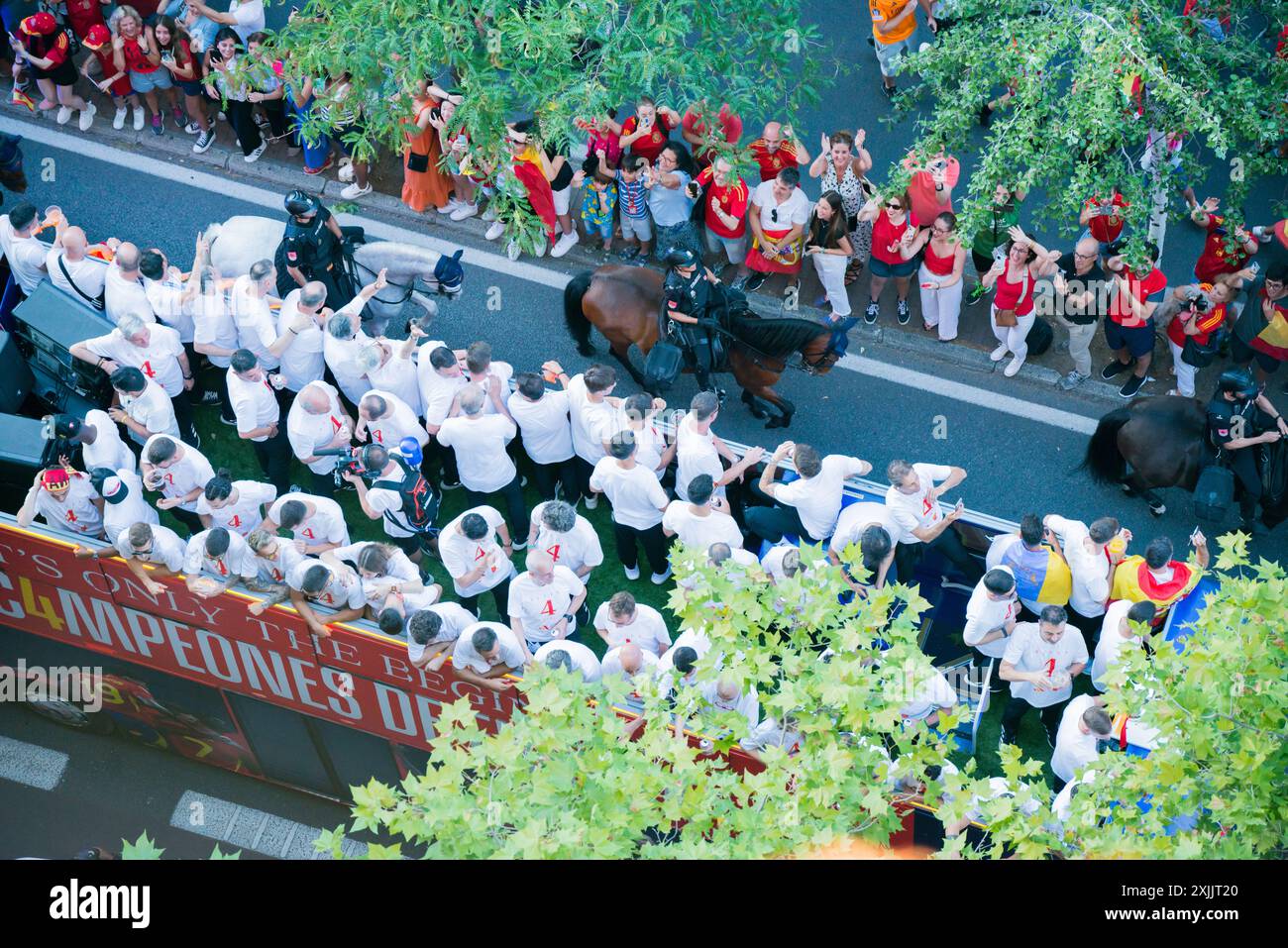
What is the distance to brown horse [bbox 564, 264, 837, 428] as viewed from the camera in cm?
1138

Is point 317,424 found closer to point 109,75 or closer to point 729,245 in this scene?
point 729,245

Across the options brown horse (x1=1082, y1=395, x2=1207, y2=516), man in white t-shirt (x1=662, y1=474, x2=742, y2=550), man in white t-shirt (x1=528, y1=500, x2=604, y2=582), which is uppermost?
brown horse (x1=1082, y1=395, x2=1207, y2=516)

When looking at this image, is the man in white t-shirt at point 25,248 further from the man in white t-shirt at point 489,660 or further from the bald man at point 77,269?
the man in white t-shirt at point 489,660

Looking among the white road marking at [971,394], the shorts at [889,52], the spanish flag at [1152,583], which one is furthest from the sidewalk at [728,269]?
the spanish flag at [1152,583]

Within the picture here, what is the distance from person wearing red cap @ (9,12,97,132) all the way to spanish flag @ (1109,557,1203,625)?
35.0ft

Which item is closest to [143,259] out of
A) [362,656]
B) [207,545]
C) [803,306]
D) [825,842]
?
[207,545]

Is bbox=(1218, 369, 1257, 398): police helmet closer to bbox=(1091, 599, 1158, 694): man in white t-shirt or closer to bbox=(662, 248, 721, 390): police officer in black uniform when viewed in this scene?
bbox=(1091, 599, 1158, 694): man in white t-shirt

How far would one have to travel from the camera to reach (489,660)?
30.5ft

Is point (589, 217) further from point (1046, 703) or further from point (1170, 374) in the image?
point (1046, 703)

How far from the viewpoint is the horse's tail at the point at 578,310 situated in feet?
38.9

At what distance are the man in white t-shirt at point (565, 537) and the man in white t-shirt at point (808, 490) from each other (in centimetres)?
125

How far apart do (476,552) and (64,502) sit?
275 centimetres

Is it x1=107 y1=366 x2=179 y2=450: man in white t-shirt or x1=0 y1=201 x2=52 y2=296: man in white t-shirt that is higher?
x1=0 y1=201 x2=52 y2=296: man in white t-shirt

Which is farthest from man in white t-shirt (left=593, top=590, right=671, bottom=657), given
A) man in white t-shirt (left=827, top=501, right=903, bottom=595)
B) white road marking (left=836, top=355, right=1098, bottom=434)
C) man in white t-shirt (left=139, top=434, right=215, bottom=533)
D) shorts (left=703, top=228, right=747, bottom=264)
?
shorts (left=703, top=228, right=747, bottom=264)
